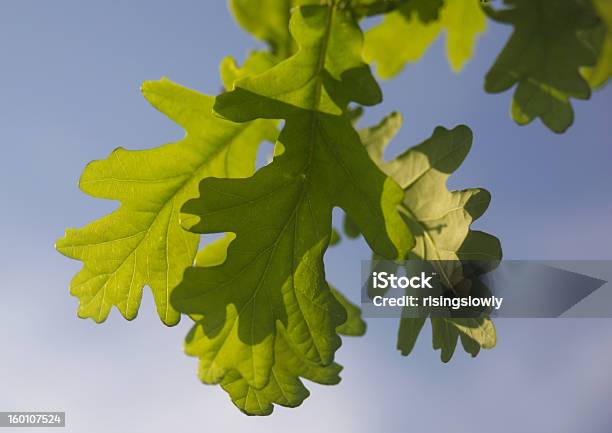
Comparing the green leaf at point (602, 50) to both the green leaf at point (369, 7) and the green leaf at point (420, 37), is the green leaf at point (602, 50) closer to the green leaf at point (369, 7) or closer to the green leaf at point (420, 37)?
the green leaf at point (369, 7)

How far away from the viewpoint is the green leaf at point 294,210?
6.32 feet

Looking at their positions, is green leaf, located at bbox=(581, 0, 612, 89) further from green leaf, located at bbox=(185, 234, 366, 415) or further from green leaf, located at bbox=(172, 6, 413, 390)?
green leaf, located at bbox=(185, 234, 366, 415)

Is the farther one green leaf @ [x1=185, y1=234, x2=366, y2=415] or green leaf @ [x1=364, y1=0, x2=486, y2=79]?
green leaf @ [x1=364, y1=0, x2=486, y2=79]

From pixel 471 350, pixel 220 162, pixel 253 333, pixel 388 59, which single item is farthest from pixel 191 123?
pixel 388 59

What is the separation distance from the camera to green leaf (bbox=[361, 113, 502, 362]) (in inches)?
80.3

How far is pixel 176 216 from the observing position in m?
2.13

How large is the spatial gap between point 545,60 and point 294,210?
2.75 ft

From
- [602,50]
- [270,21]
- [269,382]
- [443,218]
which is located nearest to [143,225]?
[269,382]

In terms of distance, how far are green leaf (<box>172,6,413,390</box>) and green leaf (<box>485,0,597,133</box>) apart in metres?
0.40

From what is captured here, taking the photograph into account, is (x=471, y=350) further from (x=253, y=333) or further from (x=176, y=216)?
(x=176, y=216)

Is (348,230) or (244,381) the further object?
(348,230)

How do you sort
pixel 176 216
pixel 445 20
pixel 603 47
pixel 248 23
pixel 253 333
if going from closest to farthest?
pixel 603 47, pixel 253 333, pixel 176 216, pixel 248 23, pixel 445 20

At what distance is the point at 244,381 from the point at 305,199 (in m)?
0.61

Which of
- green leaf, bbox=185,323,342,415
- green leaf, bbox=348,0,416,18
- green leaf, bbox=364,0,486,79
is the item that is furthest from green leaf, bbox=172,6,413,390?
green leaf, bbox=364,0,486,79
